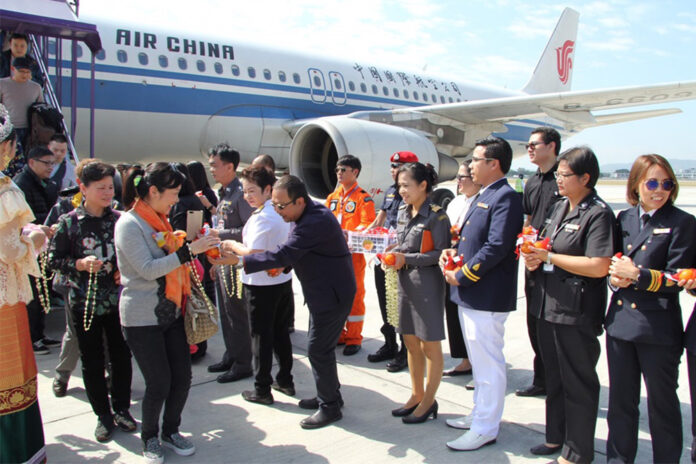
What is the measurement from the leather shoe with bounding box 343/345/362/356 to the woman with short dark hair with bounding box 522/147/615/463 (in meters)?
2.16

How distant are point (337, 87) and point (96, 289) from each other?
34.9 feet

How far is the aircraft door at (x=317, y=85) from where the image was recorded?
12.6 meters

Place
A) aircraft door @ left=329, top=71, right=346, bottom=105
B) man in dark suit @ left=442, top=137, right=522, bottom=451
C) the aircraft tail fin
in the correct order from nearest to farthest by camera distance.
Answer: man in dark suit @ left=442, top=137, right=522, bottom=451
aircraft door @ left=329, top=71, right=346, bottom=105
the aircraft tail fin

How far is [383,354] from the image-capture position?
4617 mm

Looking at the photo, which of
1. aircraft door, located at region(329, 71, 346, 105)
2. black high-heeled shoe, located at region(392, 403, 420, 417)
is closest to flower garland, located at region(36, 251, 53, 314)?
black high-heeled shoe, located at region(392, 403, 420, 417)

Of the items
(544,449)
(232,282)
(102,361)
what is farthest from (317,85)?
(544,449)

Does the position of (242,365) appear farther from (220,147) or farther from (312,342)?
(220,147)

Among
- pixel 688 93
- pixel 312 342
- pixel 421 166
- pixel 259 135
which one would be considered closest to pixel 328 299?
pixel 312 342

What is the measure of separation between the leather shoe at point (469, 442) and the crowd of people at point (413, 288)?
0.01 metres

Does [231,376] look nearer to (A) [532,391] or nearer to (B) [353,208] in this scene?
(B) [353,208]

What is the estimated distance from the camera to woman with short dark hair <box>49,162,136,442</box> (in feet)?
10.7

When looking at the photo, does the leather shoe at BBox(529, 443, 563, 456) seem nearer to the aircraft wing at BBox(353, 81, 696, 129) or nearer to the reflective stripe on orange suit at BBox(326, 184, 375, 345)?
the reflective stripe on orange suit at BBox(326, 184, 375, 345)

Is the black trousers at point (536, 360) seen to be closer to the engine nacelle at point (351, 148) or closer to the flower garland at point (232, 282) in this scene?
the flower garland at point (232, 282)

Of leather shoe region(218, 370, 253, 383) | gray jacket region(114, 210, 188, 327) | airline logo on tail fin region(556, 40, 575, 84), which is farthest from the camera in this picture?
airline logo on tail fin region(556, 40, 575, 84)
